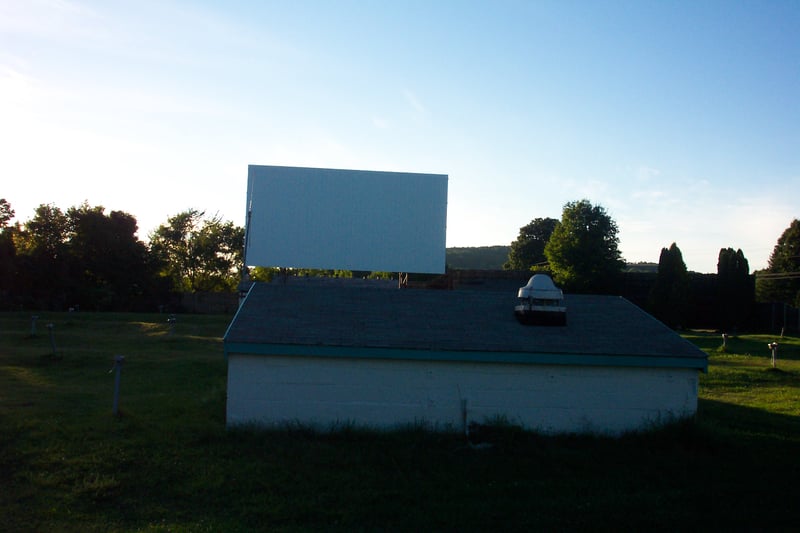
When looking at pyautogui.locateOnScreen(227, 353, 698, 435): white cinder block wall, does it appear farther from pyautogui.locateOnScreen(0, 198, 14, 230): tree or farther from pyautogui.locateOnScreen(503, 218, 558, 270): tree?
pyautogui.locateOnScreen(503, 218, 558, 270): tree

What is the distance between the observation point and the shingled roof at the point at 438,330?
1174 centimetres

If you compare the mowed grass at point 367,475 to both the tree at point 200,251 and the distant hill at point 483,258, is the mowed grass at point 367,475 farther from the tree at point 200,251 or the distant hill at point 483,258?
the distant hill at point 483,258

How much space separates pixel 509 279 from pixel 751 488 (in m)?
32.6

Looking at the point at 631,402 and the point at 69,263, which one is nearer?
the point at 631,402

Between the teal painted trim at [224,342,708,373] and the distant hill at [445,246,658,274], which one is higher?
the distant hill at [445,246,658,274]

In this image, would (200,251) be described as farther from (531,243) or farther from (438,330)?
(438,330)

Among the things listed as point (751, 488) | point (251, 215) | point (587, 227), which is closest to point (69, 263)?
point (251, 215)

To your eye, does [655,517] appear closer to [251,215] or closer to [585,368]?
[585,368]

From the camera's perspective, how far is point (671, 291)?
45.9 metres

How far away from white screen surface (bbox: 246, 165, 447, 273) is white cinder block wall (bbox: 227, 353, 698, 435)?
14.8 meters

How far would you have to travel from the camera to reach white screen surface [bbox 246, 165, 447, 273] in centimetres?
2656

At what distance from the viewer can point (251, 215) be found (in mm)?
26422

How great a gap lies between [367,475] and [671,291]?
4023 centimetres

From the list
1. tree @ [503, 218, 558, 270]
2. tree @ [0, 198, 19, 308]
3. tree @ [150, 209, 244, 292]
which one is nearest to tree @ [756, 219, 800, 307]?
tree @ [503, 218, 558, 270]
